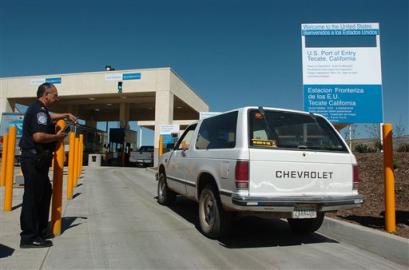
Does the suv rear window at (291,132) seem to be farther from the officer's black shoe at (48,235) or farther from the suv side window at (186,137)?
the officer's black shoe at (48,235)

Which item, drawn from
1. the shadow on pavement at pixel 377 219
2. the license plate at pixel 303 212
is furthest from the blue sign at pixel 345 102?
the license plate at pixel 303 212

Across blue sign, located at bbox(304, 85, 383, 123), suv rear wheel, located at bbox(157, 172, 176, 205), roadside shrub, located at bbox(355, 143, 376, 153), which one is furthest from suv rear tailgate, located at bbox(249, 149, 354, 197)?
roadside shrub, located at bbox(355, 143, 376, 153)

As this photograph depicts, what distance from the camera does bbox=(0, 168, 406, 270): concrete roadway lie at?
4.70 meters

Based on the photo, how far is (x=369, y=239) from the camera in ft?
18.1

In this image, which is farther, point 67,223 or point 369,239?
point 67,223

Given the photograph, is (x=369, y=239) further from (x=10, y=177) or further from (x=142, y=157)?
(x=142, y=157)

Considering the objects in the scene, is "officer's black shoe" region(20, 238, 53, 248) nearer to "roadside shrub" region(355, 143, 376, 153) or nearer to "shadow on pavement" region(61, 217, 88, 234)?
"shadow on pavement" region(61, 217, 88, 234)

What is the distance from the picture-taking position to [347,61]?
37.0ft

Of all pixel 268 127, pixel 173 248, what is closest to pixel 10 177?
pixel 173 248

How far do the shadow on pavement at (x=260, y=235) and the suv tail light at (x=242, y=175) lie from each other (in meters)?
1.07

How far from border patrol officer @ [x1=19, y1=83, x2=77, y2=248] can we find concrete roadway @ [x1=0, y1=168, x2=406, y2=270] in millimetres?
266

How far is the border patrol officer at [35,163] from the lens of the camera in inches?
201

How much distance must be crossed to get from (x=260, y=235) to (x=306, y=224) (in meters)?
0.77

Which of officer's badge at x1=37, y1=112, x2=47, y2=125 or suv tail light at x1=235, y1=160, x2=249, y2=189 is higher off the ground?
officer's badge at x1=37, y1=112, x2=47, y2=125
